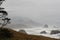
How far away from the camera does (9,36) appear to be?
22547 millimetres

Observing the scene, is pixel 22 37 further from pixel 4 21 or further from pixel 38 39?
pixel 4 21

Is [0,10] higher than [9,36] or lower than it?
higher

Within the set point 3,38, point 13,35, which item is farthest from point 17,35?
point 3,38

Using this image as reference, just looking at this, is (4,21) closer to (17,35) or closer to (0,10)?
(0,10)

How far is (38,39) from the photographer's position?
2370cm

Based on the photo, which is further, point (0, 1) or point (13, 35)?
point (13, 35)

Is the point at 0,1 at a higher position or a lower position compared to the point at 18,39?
higher

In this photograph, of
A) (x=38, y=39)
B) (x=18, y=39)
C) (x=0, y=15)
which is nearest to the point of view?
(x=0, y=15)

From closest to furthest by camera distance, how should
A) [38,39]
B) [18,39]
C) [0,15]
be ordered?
[0,15], [18,39], [38,39]

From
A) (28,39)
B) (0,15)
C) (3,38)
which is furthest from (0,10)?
(28,39)

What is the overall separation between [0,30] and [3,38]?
4.81 feet

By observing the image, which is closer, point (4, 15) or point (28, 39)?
point (4, 15)

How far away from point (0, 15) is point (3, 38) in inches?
78.8

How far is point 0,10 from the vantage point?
822 inches
